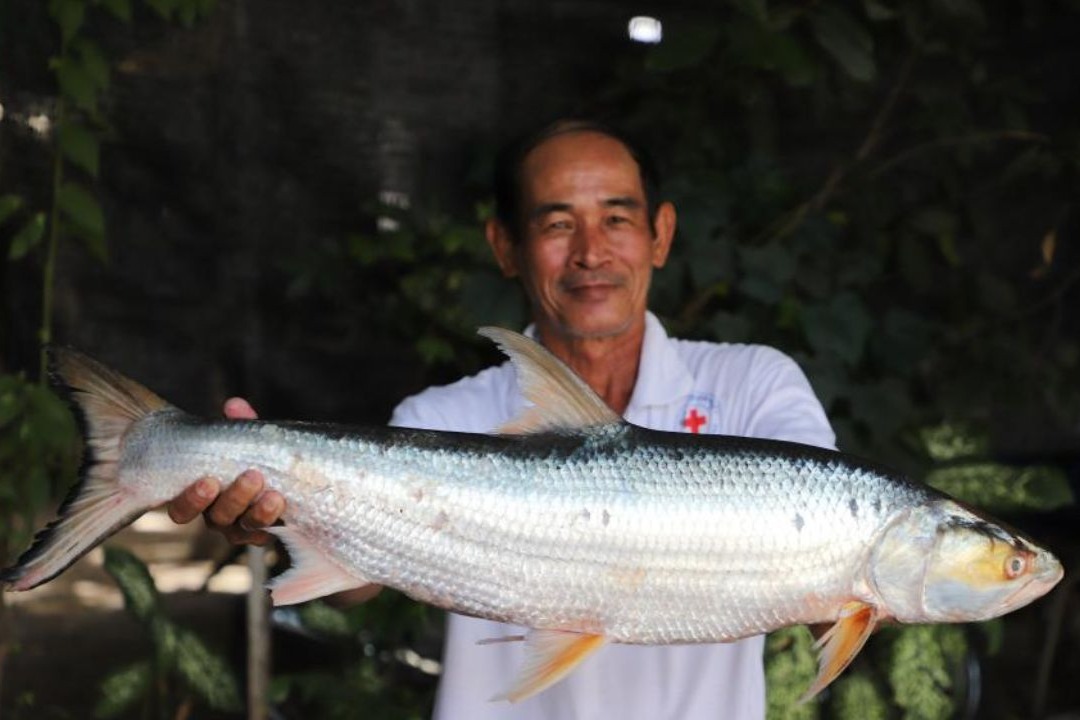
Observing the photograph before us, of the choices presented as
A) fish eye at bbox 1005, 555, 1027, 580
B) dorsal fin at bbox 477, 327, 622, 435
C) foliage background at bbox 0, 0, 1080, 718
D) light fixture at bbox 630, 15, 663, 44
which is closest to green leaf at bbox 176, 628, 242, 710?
foliage background at bbox 0, 0, 1080, 718

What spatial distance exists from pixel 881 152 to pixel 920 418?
984mm

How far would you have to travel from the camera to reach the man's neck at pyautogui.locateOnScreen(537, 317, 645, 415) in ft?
10.4

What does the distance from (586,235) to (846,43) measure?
1.56 m

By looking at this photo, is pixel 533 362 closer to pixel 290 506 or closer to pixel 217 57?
pixel 290 506

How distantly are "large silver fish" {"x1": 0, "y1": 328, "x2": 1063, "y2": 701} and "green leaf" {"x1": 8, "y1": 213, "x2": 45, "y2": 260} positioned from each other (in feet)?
4.48

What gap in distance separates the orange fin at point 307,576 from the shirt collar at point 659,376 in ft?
2.55

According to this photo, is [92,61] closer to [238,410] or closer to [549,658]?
[238,410]

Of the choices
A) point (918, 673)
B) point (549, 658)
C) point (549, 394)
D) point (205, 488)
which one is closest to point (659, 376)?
point (549, 394)

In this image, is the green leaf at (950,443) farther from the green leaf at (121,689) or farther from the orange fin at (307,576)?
the orange fin at (307,576)

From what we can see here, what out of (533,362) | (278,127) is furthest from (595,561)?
(278,127)

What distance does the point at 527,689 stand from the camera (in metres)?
2.44

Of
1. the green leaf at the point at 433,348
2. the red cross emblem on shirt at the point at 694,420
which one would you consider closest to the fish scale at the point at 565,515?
the red cross emblem on shirt at the point at 694,420

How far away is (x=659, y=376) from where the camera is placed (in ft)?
10.2

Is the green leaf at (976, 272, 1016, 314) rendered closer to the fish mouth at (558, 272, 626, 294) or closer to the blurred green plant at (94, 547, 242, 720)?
the fish mouth at (558, 272, 626, 294)
